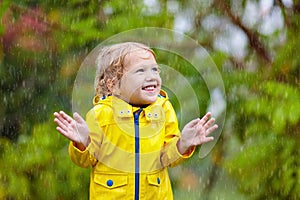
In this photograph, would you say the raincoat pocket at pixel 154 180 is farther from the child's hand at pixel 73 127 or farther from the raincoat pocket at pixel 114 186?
the child's hand at pixel 73 127

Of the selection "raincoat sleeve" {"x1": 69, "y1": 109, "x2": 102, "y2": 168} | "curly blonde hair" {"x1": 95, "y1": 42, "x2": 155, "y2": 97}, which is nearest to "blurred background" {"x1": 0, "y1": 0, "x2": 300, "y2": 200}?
"curly blonde hair" {"x1": 95, "y1": 42, "x2": 155, "y2": 97}

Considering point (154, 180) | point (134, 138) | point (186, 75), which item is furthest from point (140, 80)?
point (186, 75)

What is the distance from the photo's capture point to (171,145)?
2400mm

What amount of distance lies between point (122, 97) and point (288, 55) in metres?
1.67

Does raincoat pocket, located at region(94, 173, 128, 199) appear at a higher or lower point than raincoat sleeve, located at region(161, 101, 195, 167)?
lower

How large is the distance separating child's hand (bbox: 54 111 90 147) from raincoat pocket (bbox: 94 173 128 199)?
15 cm

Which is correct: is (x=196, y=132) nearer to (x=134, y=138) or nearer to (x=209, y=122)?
(x=209, y=122)

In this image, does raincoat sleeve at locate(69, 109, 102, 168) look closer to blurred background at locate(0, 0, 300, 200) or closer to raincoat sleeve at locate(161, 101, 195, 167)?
raincoat sleeve at locate(161, 101, 195, 167)

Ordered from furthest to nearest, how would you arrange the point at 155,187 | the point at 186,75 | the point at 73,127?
the point at 186,75
the point at 155,187
the point at 73,127

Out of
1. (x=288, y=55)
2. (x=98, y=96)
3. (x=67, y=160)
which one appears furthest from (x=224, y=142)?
(x=98, y=96)

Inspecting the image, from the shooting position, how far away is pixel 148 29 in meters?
3.88

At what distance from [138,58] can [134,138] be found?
10.4 inches

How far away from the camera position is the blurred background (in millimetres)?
3826

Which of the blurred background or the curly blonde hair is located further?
the blurred background
